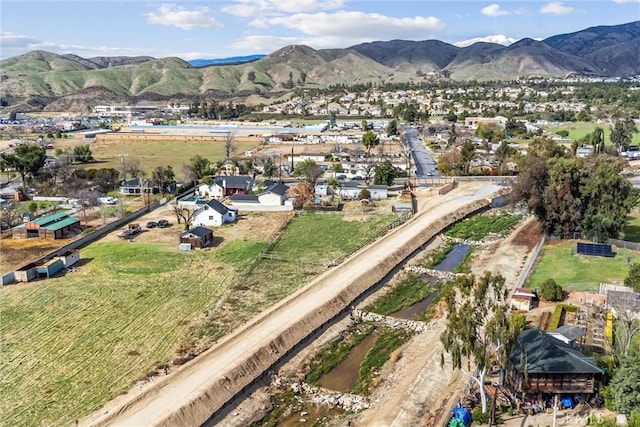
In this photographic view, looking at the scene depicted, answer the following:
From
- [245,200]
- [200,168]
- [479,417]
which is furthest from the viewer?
[200,168]

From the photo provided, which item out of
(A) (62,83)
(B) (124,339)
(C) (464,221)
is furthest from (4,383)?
(A) (62,83)

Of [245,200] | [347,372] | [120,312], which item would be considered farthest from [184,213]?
[347,372]

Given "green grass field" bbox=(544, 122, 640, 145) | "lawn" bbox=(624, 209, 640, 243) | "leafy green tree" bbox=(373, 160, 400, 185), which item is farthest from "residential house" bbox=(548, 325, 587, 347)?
"green grass field" bbox=(544, 122, 640, 145)

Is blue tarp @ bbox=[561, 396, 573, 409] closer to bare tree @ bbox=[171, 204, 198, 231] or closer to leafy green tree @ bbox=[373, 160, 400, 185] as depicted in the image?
bare tree @ bbox=[171, 204, 198, 231]

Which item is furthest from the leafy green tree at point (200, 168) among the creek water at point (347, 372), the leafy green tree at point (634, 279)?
the leafy green tree at point (634, 279)

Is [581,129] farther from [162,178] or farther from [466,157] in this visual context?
[162,178]

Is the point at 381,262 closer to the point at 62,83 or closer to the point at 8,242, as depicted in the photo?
the point at 8,242

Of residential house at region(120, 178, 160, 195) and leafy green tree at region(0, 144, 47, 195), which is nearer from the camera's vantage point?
residential house at region(120, 178, 160, 195)
